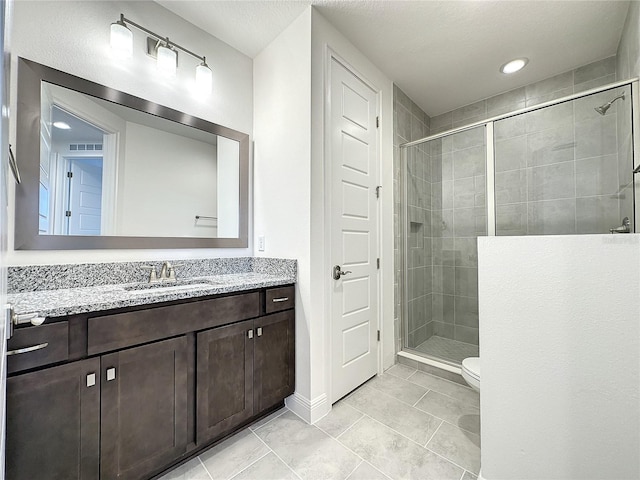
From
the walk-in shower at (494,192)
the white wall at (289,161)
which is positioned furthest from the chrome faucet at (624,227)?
the white wall at (289,161)

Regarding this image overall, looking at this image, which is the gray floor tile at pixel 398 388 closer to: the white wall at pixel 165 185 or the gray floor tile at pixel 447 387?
the gray floor tile at pixel 447 387

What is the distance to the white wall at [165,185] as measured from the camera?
5.29 ft

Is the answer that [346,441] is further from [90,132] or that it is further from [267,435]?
[90,132]

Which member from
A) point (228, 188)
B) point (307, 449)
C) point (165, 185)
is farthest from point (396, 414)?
point (165, 185)

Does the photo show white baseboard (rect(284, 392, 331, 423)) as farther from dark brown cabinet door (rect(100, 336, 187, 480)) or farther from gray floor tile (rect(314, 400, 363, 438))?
dark brown cabinet door (rect(100, 336, 187, 480))

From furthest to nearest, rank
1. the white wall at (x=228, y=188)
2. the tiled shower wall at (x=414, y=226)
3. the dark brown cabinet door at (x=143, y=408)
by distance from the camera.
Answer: the tiled shower wall at (x=414, y=226), the white wall at (x=228, y=188), the dark brown cabinet door at (x=143, y=408)

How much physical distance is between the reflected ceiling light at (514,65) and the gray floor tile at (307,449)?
304cm

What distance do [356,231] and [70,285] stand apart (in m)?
1.69

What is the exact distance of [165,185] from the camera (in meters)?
1.75

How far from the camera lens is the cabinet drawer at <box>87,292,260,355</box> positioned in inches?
42.7

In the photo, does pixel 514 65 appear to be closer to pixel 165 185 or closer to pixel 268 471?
pixel 165 185

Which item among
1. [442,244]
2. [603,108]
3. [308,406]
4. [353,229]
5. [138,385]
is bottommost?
[308,406]

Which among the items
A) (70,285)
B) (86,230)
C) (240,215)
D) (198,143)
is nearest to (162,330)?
(70,285)

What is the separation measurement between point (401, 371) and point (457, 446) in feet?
2.98
